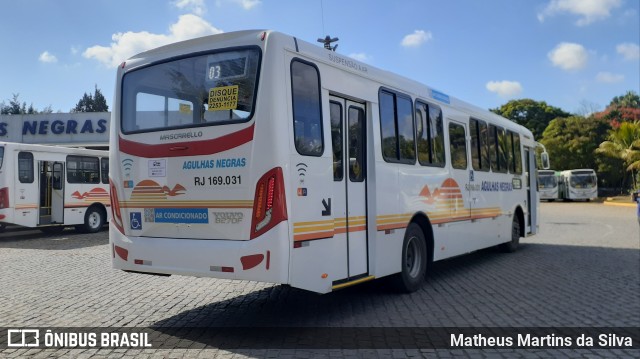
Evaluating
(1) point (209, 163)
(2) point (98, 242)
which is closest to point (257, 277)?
(1) point (209, 163)

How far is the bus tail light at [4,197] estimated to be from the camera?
1596 cm

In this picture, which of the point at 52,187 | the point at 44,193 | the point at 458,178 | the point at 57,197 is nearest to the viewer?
the point at 458,178

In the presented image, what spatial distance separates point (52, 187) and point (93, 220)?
6.74 feet

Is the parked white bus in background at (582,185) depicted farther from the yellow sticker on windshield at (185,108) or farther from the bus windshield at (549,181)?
the yellow sticker on windshield at (185,108)

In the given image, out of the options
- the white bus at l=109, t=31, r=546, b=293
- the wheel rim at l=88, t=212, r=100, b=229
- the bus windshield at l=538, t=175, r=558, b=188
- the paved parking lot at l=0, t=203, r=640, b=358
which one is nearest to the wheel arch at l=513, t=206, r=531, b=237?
the paved parking lot at l=0, t=203, r=640, b=358

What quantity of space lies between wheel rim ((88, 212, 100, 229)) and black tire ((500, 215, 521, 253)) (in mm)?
14116

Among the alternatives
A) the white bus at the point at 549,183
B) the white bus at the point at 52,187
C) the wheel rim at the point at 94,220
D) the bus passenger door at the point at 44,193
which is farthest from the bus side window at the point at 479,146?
the white bus at the point at 549,183

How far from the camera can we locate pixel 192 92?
239 inches

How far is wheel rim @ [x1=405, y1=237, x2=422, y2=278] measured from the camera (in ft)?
26.3

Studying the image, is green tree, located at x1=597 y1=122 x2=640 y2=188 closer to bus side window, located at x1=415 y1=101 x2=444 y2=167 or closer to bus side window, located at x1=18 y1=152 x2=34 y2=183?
bus side window, located at x1=415 y1=101 x2=444 y2=167

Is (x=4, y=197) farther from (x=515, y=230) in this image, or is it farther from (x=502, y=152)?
(x=515, y=230)

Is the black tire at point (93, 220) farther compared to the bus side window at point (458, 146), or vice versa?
the black tire at point (93, 220)

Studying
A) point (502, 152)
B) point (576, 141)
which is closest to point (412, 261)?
point (502, 152)

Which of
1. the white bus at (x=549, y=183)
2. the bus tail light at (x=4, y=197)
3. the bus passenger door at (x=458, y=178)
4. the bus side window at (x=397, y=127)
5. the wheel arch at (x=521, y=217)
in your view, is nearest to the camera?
the bus side window at (x=397, y=127)
